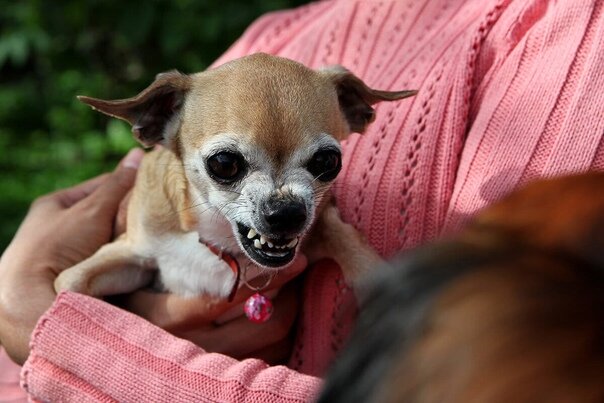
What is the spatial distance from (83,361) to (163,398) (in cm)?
16

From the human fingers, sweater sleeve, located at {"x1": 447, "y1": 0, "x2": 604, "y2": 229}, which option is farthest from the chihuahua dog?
the human fingers

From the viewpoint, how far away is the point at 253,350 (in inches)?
53.7

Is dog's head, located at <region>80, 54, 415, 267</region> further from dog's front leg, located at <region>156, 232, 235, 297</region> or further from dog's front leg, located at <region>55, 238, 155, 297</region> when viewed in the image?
dog's front leg, located at <region>55, 238, 155, 297</region>

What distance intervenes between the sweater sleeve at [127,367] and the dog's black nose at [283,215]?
21 cm

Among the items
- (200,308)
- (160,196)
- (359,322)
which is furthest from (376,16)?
(359,322)

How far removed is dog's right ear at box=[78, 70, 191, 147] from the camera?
54.0 inches

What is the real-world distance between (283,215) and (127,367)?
319 mm

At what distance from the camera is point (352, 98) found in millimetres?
1400

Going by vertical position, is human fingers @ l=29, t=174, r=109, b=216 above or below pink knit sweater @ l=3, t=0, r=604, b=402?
below

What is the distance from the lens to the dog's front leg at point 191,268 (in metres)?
1.38

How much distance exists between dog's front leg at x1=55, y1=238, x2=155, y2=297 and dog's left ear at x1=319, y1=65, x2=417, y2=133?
0.44 metres

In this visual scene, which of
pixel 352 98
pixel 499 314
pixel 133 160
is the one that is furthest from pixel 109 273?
pixel 499 314

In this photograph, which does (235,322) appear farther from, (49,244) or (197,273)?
(49,244)

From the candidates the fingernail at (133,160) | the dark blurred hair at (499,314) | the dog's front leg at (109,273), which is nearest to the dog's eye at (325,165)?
the dog's front leg at (109,273)
